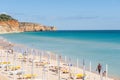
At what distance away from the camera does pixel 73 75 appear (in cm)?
2233

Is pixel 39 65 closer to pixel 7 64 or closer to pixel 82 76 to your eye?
pixel 7 64

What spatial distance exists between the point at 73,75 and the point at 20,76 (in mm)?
3806

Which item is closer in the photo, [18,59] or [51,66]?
[51,66]

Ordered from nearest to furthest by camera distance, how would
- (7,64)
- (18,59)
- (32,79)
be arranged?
1. (32,79)
2. (7,64)
3. (18,59)

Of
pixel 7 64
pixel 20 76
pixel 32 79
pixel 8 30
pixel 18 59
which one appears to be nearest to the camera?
pixel 32 79

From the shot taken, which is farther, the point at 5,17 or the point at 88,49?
the point at 5,17

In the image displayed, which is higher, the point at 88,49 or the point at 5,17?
the point at 5,17

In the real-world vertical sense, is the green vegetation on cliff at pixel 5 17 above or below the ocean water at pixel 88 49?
above

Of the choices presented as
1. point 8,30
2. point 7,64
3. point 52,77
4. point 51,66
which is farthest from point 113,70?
point 8,30

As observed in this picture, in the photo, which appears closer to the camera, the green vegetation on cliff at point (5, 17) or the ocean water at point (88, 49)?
the ocean water at point (88, 49)

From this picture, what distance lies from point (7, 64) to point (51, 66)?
381 cm

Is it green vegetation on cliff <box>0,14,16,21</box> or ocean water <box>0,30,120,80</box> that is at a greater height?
green vegetation on cliff <box>0,14,16,21</box>

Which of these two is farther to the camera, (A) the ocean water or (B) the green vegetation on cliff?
(B) the green vegetation on cliff

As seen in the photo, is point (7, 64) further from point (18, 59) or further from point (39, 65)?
point (18, 59)
